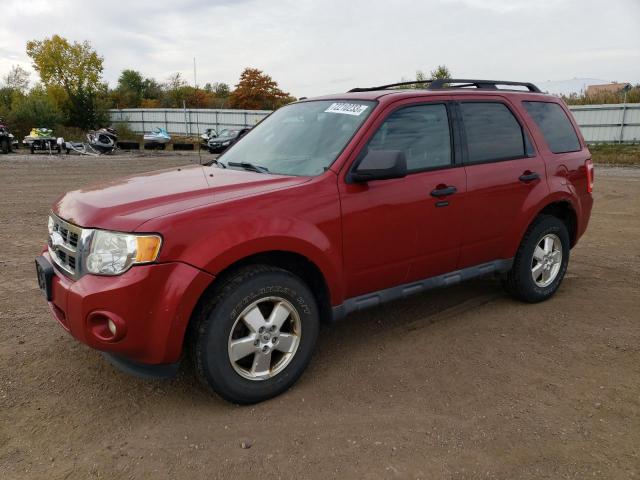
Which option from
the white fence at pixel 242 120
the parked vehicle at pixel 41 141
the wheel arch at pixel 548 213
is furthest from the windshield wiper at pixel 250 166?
the parked vehicle at pixel 41 141

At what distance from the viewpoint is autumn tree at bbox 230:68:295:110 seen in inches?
2343

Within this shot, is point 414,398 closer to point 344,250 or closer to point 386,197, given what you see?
point 344,250

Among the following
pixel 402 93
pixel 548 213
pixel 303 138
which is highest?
pixel 402 93

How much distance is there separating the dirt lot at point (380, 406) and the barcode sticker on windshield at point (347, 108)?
5.63 ft

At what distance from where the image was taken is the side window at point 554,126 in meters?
4.60

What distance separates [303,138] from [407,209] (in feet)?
2.97

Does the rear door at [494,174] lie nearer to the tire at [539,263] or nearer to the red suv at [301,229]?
the red suv at [301,229]

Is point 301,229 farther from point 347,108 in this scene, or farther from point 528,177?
point 528,177

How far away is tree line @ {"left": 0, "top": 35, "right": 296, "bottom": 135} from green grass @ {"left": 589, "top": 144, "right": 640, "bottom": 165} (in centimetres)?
2931

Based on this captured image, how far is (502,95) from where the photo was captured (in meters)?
4.39

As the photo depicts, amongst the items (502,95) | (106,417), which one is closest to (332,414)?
(106,417)

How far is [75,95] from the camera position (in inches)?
1800

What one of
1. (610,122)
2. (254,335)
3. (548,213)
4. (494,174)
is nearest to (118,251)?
(254,335)

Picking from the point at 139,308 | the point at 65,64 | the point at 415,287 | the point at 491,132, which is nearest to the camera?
the point at 139,308
